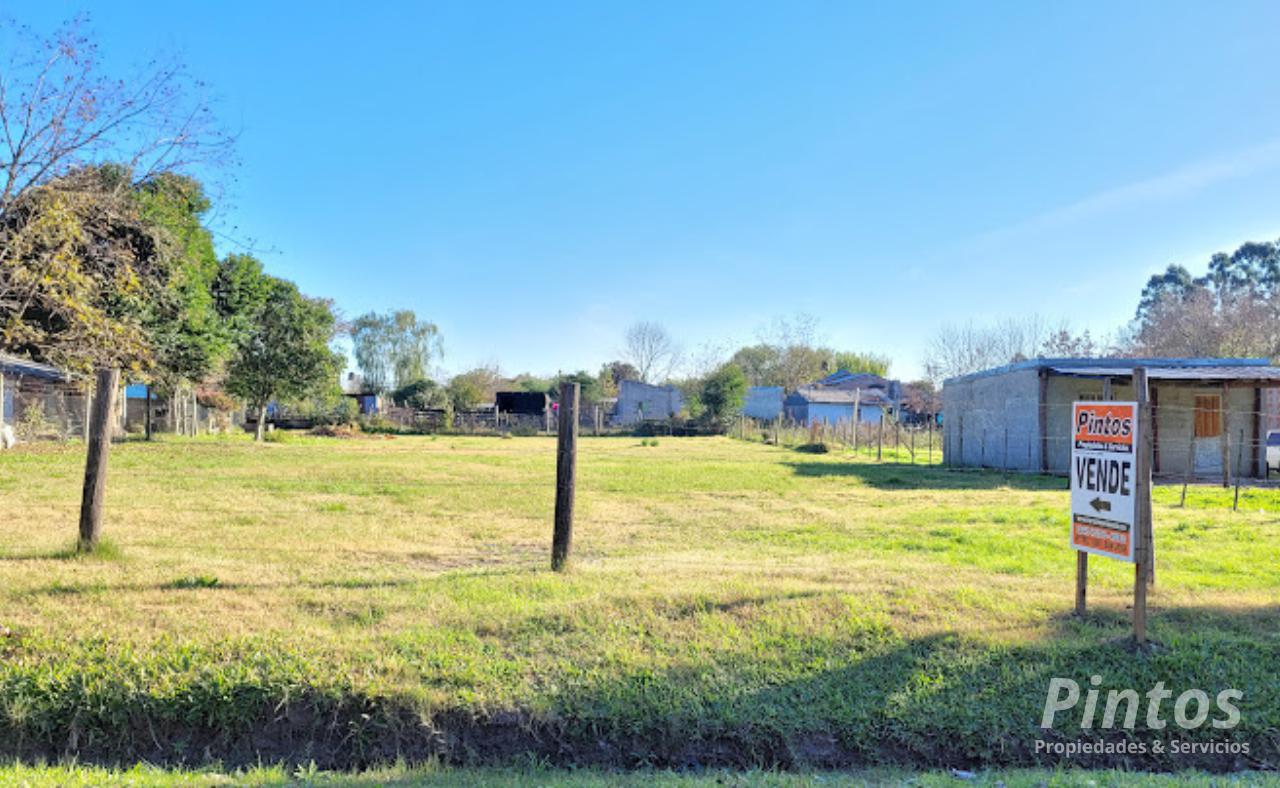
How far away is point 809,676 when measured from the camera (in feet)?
15.0

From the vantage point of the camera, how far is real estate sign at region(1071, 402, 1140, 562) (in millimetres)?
4828

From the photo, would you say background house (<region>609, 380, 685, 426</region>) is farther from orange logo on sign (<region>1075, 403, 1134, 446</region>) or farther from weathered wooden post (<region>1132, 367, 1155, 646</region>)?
weathered wooden post (<region>1132, 367, 1155, 646</region>)

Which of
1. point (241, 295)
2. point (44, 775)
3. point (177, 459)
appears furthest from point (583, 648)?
point (241, 295)

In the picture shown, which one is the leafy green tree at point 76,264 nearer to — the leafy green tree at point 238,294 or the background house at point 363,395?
the leafy green tree at point 238,294

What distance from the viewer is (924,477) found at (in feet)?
58.3

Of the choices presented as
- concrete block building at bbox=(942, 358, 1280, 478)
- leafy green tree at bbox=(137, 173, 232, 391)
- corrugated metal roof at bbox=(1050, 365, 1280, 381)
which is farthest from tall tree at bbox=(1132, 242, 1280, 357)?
leafy green tree at bbox=(137, 173, 232, 391)

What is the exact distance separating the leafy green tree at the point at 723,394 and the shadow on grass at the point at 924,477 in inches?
837

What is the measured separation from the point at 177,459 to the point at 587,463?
34.0ft

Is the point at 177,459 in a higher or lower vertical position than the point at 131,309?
lower

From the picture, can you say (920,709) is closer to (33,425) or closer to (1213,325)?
(33,425)

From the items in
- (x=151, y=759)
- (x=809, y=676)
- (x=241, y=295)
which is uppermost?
(x=241, y=295)

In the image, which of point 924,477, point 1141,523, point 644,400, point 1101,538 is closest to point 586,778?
point 1101,538

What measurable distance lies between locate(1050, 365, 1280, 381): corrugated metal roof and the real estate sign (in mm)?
12725

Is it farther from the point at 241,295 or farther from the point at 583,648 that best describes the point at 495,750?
the point at 241,295
